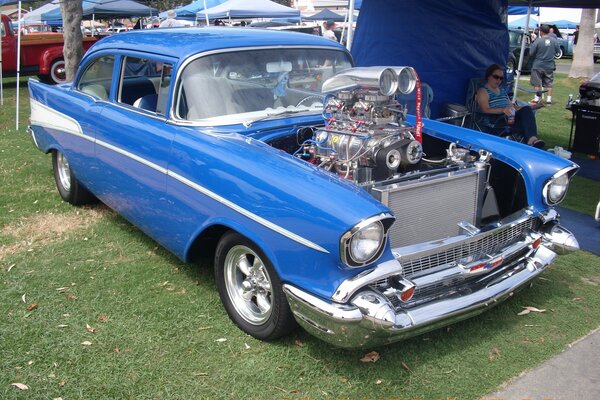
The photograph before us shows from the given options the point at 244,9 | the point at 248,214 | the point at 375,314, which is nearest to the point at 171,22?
the point at 244,9

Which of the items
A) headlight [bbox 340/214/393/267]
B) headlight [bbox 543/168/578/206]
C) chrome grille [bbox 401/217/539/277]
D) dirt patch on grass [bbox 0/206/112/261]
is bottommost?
dirt patch on grass [bbox 0/206/112/261]

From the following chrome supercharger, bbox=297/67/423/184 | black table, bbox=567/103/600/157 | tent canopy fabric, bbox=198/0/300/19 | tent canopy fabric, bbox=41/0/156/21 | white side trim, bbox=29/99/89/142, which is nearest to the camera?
chrome supercharger, bbox=297/67/423/184

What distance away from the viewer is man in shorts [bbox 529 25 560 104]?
11703 mm

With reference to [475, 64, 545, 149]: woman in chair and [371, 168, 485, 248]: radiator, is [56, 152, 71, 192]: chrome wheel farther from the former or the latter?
[475, 64, 545, 149]: woman in chair

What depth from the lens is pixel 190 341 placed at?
3.22m

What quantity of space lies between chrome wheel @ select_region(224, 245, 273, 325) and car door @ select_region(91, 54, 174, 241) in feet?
2.16

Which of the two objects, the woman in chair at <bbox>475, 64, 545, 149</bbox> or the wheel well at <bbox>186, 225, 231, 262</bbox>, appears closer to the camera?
the wheel well at <bbox>186, 225, 231, 262</bbox>

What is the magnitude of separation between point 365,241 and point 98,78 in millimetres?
3229

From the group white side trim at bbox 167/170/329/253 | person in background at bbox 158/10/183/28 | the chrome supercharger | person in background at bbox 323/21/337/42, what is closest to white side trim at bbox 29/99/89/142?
white side trim at bbox 167/170/329/253

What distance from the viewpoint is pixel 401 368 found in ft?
9.75

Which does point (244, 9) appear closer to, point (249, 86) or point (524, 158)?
point (249, 86)

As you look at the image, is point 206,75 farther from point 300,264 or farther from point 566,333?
point 566,333

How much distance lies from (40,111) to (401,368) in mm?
4295

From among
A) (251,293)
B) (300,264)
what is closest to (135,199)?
(251,293)
